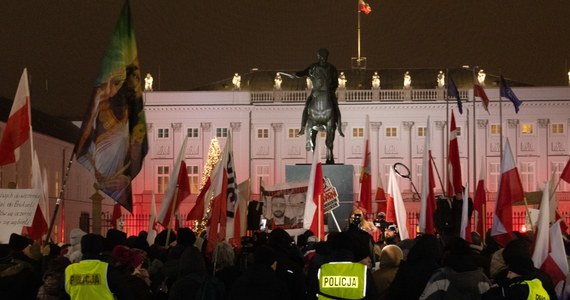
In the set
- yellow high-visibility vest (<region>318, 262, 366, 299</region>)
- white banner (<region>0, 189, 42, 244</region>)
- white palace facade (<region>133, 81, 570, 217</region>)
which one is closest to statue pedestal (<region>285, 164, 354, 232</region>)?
white banner (<region>0, 189, 42, 244</region>)

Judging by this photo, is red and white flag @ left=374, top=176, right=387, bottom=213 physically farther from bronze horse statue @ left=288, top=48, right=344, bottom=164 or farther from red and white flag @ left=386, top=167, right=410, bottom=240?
red and white flag @ left=386, top=167, right=410, bottom=240

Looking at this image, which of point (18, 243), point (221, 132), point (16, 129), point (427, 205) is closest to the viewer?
point (18, 243)

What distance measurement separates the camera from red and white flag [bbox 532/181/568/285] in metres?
9.91

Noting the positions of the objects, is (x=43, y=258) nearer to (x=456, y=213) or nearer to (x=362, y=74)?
(x=456, y=213)

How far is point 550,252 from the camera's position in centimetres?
1011

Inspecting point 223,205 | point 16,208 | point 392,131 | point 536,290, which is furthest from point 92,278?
point 392,131

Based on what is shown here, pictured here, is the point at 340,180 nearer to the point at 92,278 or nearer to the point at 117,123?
the point at 117,123

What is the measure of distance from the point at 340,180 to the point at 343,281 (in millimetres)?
14247

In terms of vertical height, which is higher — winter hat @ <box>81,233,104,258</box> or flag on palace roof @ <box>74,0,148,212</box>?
flag on palace roof @ <box>74,0,148,212</box>

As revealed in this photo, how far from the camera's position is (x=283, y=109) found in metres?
71.5

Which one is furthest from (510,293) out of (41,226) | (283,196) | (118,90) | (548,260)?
(283,196)

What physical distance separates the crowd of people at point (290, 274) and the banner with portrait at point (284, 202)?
1019cm

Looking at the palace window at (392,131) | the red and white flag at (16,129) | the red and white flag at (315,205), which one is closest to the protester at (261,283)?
the red and white flag at (16,129)

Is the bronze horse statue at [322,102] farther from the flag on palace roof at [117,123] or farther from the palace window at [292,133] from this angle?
the palace window at [292,133]
